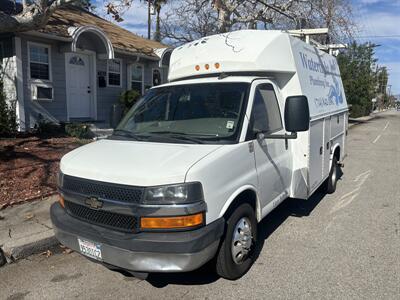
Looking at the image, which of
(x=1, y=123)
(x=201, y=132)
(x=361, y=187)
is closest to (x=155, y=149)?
(x=201, y=132)

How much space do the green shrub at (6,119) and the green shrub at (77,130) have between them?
149 cm

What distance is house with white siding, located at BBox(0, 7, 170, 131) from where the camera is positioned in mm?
11887

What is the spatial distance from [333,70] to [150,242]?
236 inches

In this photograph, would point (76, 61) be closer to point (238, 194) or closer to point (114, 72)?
point (114, 72)

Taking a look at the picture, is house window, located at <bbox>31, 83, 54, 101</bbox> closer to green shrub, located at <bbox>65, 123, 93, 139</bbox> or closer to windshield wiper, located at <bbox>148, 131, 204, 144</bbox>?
green shrub, located at <bbox>65, 123, 93, 139</bbox>

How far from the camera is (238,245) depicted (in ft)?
13.1

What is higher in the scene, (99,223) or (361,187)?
(99,223)

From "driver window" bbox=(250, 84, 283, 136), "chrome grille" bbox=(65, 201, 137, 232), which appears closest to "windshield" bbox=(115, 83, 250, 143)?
"driver window" bbox=(250, 84, 283, 136)

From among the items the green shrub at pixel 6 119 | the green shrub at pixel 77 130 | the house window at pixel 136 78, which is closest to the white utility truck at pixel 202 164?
the green shrub at pixel 6 119

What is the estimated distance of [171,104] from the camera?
4.71 meters

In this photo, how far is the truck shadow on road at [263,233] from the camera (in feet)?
13.3

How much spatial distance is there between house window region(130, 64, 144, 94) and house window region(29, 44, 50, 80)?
4283 mm

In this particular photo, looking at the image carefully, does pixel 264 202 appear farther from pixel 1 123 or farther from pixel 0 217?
pixel 1 123

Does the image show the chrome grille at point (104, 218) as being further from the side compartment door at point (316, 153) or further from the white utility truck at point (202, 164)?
the side compartment door at point (316, 153)
